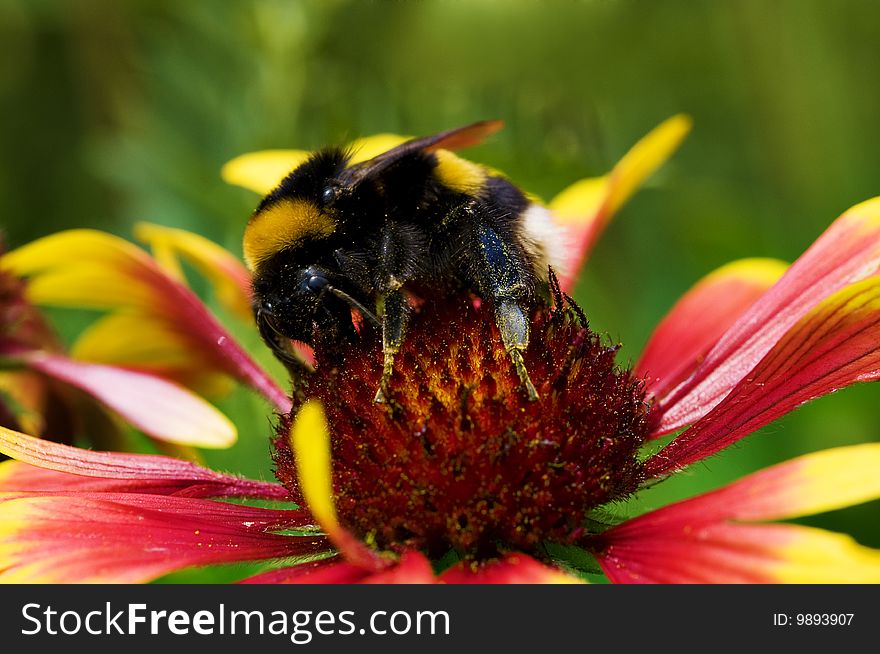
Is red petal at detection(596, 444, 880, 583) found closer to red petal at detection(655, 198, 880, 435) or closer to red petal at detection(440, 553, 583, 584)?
red petal at detection(440, 553, 583, 584)

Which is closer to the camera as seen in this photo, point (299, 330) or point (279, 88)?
point (299, 330)

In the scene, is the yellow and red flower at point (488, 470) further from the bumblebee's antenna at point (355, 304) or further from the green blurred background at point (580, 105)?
the green blurred background at point (580, 105)

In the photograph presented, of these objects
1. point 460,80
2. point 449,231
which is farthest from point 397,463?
point 460,80

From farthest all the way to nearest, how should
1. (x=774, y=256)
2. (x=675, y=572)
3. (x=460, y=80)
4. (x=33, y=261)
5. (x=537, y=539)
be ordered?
1. (x=460, y=80)
2. (x=774, y=256)
3. (x=33, y=261)
4. (x=537, y=539)
5. (x=675, y=572)

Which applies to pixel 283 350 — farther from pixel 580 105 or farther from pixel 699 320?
pixel 580 105

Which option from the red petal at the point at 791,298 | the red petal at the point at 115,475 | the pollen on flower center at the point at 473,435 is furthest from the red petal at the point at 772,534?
the red petal at the point at 115,475

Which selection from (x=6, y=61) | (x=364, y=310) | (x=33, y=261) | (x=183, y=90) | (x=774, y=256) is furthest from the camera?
(x=6, y=61)

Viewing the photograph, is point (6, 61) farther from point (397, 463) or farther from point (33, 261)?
point (397, 463)

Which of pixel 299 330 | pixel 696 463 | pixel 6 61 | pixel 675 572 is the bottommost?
pixel 675 572
